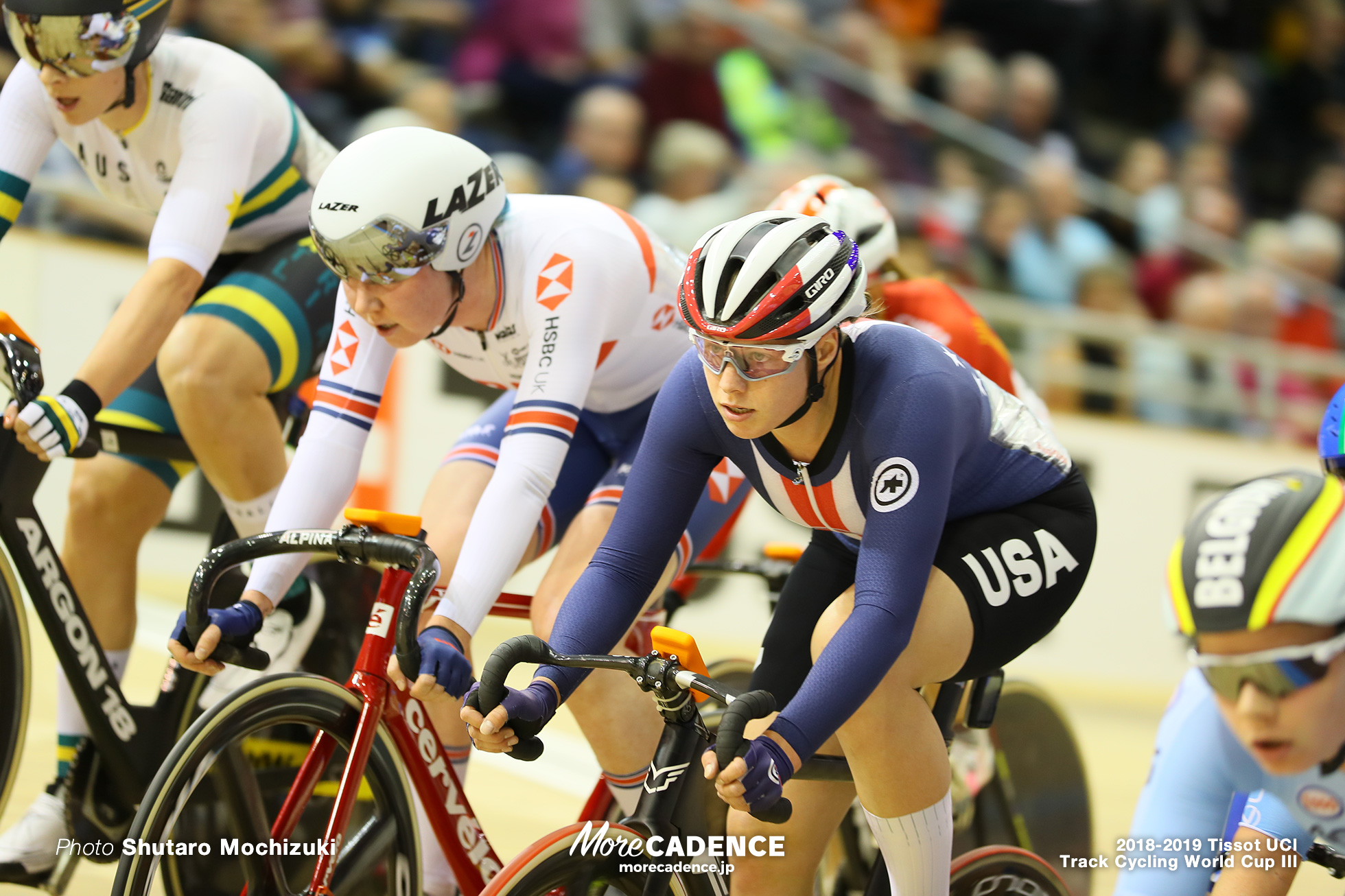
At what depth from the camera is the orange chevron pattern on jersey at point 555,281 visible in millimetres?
2941

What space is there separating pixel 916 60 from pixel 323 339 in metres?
7.17

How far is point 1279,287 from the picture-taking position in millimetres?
9789

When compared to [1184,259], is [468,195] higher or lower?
higher

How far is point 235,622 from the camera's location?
274 centimetres

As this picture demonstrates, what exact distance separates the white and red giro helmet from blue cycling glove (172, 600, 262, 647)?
1047mm

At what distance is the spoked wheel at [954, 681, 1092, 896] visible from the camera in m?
3.76

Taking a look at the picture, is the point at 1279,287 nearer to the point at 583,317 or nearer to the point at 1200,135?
the point at 1200,135

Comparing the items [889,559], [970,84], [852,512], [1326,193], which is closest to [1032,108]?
[970,84]

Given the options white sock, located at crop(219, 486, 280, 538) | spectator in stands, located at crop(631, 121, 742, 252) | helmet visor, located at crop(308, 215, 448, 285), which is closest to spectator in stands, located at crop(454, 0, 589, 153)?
spectator in stands, located at crop(631, 121, 742, 252)

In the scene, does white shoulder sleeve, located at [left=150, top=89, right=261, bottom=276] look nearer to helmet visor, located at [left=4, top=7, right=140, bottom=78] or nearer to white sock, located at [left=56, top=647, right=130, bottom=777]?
helmet visor, located at [left=4, top=7, right=140, bottom=78]

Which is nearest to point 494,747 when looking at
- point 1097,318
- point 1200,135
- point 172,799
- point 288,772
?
point 172,799

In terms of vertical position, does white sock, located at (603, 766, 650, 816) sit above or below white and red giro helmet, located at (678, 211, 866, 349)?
below

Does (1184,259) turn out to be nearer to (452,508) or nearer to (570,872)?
(452,508)

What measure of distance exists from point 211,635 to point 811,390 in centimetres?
119
